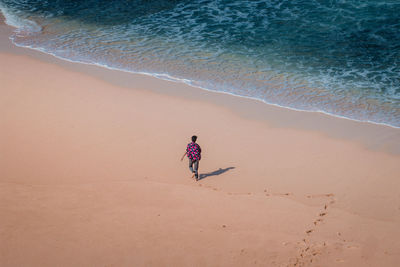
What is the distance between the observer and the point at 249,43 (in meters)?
16.3

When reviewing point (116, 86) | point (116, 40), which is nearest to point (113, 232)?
point (116, 86)

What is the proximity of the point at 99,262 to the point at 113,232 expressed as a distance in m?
0.66

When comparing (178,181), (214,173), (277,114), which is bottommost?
(178,181)

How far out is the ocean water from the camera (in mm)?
12516

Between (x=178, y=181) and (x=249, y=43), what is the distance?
9.50 m

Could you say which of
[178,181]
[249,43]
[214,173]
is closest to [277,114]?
[214,173]

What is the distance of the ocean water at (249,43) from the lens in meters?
12.5

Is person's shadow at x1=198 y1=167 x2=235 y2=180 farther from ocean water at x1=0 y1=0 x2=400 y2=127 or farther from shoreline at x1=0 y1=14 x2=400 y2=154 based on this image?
ocean water at x1=0 y1=0 x2=400 y2=127

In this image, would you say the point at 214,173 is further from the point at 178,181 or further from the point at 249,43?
the point at 249,43

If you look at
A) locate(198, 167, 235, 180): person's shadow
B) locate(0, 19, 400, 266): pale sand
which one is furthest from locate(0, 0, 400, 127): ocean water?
locate(198, 167, 235, 180): person's shadow

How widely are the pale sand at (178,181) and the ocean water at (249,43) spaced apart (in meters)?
1.19

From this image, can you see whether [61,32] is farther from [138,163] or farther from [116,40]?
[138,163]

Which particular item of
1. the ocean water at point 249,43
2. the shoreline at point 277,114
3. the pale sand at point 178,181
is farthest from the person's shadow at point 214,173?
the ocean water at point 249,43

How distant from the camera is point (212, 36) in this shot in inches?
671
